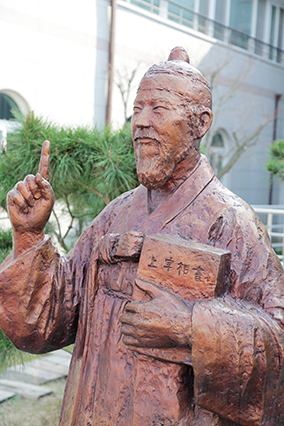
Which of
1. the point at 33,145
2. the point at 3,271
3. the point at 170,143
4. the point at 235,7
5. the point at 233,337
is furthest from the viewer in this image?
the point at 235,7

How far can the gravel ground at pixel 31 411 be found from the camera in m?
4.07

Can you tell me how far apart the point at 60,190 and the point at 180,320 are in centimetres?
278

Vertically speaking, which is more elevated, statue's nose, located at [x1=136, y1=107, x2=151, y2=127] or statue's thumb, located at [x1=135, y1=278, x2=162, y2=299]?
statue's nose, located at [x1=136, y1=107, x2=151, y2=127]

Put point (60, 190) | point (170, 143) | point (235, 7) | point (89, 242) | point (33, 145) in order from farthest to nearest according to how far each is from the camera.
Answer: point (235, 7) < point (60, 190) < point (33, 145) < point (89, 242) < point (170, 143)

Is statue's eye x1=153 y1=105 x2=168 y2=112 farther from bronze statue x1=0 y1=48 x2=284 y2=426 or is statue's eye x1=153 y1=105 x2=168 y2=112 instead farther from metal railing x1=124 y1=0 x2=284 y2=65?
metal railing x1=124 y1=0 x2=284 y2=65

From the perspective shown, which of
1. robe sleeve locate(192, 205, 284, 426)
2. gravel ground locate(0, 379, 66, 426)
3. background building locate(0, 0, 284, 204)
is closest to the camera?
robe sleeve locate(192, 205, 284, 426)

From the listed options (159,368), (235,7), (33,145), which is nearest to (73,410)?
(159,368)

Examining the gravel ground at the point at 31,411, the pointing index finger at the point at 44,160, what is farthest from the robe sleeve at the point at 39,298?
the gravel ground at the point at 31,411

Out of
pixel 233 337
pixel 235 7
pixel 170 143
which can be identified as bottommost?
pixel 233 337

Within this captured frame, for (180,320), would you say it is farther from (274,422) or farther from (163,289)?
(274,422)

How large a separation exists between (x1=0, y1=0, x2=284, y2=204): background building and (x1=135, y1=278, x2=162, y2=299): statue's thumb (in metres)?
3.22

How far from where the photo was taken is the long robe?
129 centimetres

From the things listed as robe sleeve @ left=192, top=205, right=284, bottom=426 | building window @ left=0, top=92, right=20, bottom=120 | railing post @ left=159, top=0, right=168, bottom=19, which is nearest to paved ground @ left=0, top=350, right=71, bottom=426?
robe sleeve @ left=192, top=205, right=284, bottom=426

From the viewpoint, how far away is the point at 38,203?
4.96 feet
